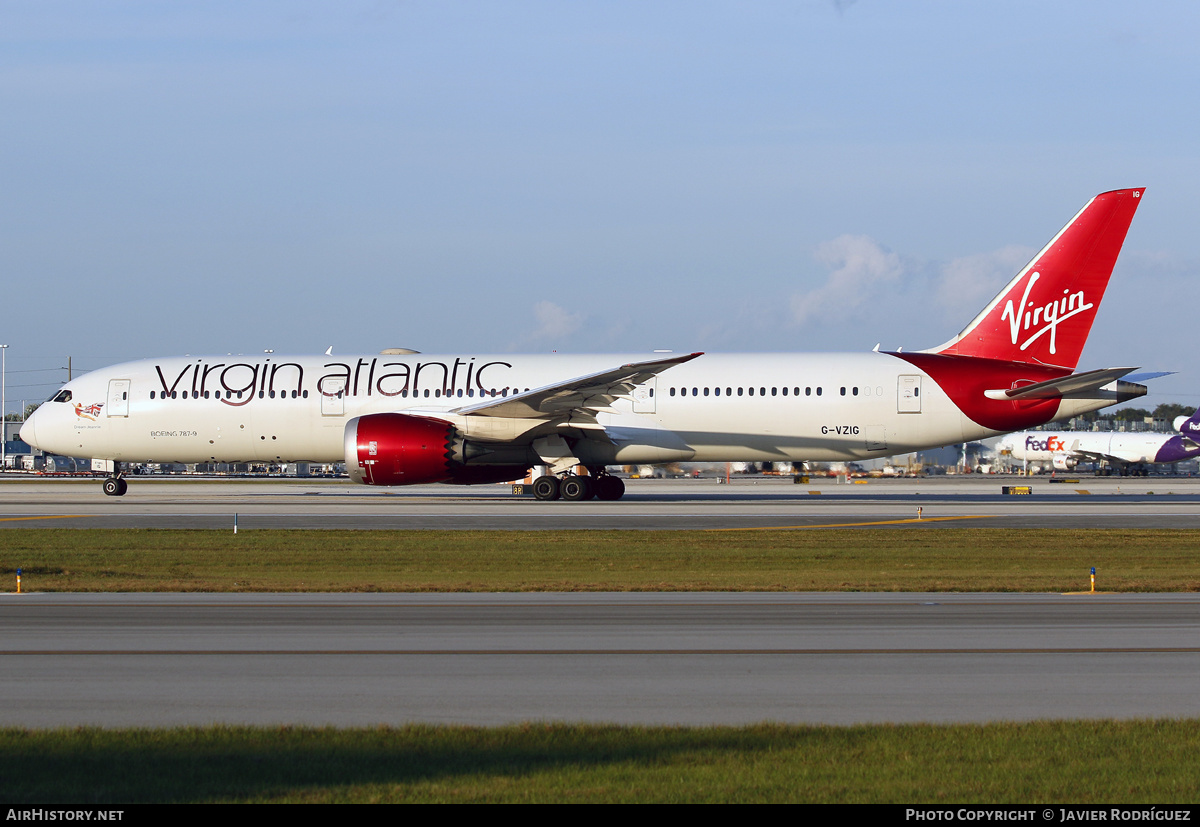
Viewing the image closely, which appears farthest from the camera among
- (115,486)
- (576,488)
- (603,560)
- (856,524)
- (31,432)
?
(31,432)

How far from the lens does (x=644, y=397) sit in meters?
34.1

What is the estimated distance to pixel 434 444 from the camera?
31.9m

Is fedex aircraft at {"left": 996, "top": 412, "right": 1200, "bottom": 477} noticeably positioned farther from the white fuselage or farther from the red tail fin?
the white fuselage

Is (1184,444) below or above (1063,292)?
below

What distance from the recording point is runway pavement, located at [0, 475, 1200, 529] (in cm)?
2622

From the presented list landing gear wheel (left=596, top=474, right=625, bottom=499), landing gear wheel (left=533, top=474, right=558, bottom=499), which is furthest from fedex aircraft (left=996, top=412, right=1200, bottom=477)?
landing gear wheel (left=533, top=474, right=558, bottom=499)

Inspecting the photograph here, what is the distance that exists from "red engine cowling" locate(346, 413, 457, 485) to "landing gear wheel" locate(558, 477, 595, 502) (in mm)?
3511

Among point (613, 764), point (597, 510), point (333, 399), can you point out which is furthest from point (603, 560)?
point (333, 399)

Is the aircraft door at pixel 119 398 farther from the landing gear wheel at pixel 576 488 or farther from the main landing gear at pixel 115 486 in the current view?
the landing gear wheel at pixel 576 488

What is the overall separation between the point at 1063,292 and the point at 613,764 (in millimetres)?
29621

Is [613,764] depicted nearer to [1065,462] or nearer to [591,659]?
[591,659]

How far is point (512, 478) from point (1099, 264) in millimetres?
17977

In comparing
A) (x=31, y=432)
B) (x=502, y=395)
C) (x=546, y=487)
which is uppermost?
(x=502, y=395)
